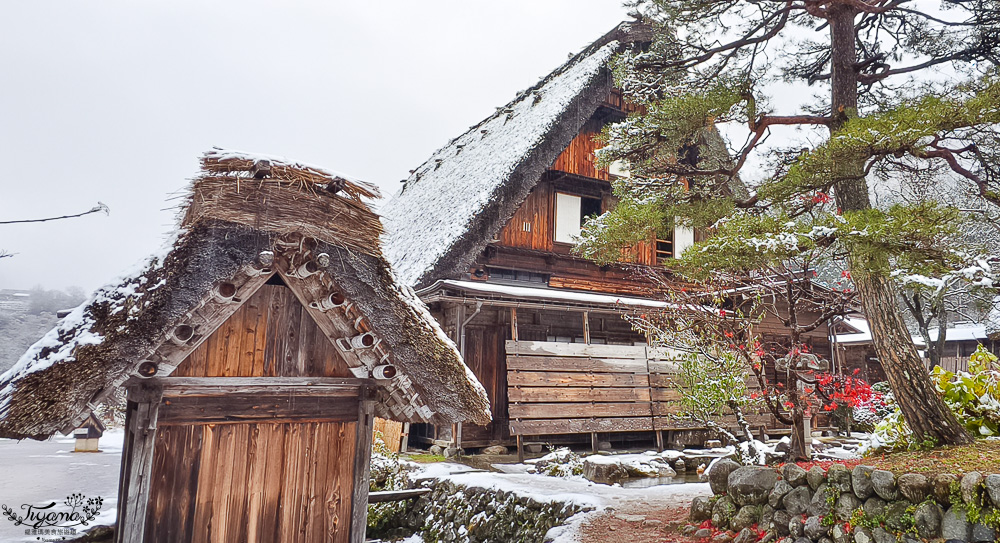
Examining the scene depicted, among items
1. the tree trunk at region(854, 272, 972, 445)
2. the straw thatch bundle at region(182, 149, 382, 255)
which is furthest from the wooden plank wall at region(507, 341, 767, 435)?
the straw thatch bundle at region(182, 149, 382, 255)

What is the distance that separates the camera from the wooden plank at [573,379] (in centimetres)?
1016

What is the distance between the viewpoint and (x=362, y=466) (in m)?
4.23

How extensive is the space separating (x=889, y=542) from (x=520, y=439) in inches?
251

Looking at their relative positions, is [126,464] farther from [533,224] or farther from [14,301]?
[14,301]

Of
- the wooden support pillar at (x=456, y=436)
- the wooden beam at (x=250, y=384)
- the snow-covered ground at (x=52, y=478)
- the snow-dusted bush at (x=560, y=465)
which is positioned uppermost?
the wooden beam at (x=250, y=384)

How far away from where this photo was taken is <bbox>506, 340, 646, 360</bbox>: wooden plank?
405 inches

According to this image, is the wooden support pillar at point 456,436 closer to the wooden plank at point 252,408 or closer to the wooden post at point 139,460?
the wooden plank at point 252,408

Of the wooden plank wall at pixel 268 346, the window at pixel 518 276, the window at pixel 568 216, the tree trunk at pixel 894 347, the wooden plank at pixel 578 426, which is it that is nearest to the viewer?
the wooden plank wall at pixel 268 346

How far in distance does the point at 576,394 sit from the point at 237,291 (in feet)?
26.2

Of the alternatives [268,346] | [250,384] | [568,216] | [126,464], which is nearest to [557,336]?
[568,216]

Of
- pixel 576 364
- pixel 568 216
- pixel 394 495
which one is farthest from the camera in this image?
pixel 568 216

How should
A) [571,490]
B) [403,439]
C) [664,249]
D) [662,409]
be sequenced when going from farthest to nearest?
[664,249]
[662,409]
[403,439]
[571,490]

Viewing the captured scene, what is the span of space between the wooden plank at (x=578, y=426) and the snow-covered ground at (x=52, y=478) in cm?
595

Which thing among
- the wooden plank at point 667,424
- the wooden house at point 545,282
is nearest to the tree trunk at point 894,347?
the wooden house at point 545,282
